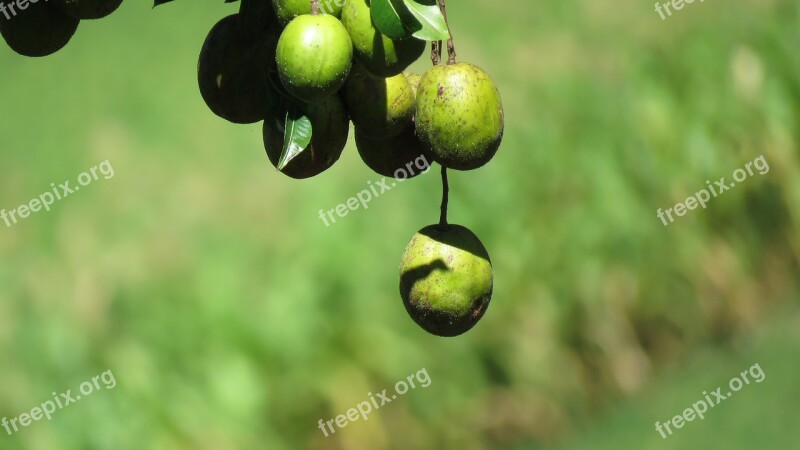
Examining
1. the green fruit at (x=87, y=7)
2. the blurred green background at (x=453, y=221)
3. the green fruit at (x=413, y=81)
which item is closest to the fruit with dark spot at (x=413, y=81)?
the green fruit at (x=413, y=81)

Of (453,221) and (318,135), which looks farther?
(453,221)

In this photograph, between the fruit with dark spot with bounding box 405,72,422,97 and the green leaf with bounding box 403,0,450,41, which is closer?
the green leaf with bounding box 403,0,450,41

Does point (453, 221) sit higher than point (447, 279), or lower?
lower

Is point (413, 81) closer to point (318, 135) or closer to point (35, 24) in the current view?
point (318, 135)

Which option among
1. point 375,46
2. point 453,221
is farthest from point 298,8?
point 453,221

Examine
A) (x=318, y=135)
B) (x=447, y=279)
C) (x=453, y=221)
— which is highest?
(x=318, y=135)

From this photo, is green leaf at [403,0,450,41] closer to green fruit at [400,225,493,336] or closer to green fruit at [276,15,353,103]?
green fruit at [276,15,353,103]

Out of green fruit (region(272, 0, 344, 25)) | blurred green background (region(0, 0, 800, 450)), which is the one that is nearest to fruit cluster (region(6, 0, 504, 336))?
green fruit (region(272, 0, 344, 25))
